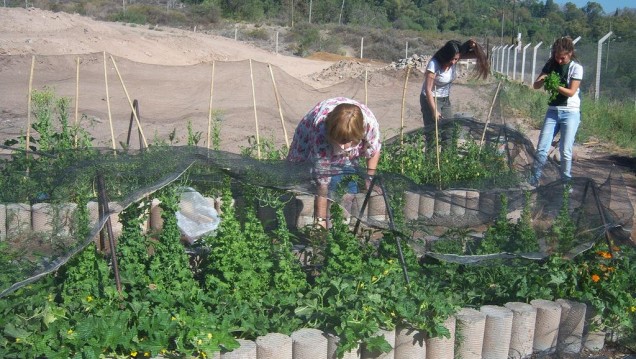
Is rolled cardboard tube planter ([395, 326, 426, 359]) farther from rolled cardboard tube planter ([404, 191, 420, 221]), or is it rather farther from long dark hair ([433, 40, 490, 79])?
long dark hair ([433, 40, 490, 79])

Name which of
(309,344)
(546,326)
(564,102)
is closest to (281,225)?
(309,344)

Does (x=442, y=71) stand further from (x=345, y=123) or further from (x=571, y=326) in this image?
(x=571, y=326)

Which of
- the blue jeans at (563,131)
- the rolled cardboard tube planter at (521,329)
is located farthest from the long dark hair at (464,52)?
the rolled cardboard tube planter at (521,329)

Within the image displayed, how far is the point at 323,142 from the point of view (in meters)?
5.13

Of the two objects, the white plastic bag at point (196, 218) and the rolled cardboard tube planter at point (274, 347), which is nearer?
the rolled cardboard tube planter at point (274, 347)

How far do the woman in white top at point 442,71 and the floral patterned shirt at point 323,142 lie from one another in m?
2.05

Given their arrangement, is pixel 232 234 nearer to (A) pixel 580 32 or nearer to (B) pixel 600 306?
(B) pixel 600 306

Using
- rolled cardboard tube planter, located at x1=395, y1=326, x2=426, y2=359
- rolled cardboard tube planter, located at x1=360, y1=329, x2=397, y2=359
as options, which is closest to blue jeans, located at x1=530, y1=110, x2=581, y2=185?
rolled cardboard tube planter, located at x1=395, y1=326, x2=426, y2=359

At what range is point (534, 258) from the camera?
437 centimetres

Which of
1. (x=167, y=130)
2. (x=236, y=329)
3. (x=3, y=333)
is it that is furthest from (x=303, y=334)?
(x=167, y=130)

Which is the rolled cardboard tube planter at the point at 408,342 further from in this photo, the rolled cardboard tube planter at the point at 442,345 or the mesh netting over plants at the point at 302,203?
the mesh netting over plants at the point at 302,203

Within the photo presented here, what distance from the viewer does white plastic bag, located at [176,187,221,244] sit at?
4511 millimetres

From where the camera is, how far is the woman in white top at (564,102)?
22.9ft

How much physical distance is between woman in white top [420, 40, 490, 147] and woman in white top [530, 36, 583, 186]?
621 mm
